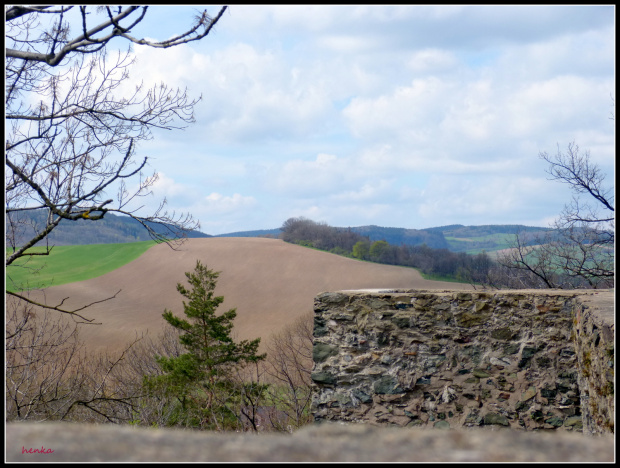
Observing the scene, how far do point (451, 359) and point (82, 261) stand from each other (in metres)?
49.2

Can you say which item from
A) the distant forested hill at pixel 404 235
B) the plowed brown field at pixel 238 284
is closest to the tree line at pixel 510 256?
the plowed brown field at pixel 238 284

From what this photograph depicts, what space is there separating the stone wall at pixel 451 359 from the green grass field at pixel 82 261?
1594 inches

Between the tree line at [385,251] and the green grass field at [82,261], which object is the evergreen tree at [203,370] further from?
the green grass field at [82,261]

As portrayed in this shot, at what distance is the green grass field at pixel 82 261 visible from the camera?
43541 millimetres

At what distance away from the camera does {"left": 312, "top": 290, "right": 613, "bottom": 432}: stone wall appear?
5.16 meters

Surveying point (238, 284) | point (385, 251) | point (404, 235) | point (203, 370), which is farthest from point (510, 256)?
point (404, 235)

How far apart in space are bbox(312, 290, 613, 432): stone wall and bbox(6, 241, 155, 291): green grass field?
40.5 meters

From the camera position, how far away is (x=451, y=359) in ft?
17.7

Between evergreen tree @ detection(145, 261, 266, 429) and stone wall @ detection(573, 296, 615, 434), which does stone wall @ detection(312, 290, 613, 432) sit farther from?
evergreen tree @ detection(145, 261, 266, 429)

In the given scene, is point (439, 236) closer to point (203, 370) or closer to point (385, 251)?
point (385, 251)

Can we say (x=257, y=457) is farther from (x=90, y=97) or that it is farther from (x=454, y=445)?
(x=90, y=97)

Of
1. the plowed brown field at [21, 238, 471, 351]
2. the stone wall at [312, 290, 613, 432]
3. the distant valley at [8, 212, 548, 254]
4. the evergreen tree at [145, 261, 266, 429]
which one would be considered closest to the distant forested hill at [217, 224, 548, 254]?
the distant valley at [8, 212, 548, 254]

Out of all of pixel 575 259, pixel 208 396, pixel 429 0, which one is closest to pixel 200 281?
pixel 208 396

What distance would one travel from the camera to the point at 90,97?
7.06 metres
